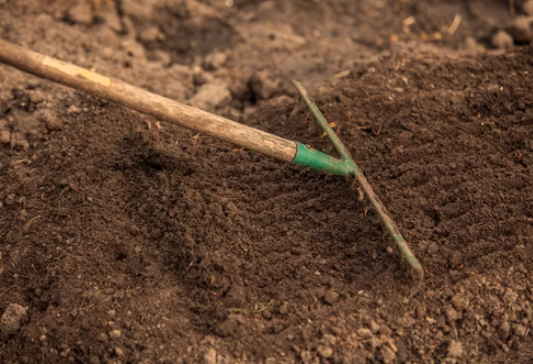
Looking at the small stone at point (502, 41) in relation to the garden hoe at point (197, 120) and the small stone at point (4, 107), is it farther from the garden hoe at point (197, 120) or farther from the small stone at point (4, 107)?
the small stone at point (4, 107)

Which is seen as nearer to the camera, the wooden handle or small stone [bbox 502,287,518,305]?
the wooden handle

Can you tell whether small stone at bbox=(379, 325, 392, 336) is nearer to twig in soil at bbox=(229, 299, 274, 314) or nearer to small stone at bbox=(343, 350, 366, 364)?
small stone at bbox=(343, 350, 366, 364)

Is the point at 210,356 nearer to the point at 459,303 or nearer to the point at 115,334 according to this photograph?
the point at 115,334

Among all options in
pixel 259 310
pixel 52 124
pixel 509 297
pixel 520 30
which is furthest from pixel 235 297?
pixel 520 30

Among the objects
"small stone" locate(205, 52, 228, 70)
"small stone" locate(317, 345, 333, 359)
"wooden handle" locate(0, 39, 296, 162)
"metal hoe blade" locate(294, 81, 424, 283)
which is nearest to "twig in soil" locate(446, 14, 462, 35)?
"small stone" locate(205, 52, 228, 70)

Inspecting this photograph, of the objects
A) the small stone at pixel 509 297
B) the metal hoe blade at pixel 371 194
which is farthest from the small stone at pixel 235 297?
the small stone at pixel 509 297

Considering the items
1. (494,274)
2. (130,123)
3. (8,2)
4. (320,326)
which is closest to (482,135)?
(494,274)

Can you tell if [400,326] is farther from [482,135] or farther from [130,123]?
[130,123]
